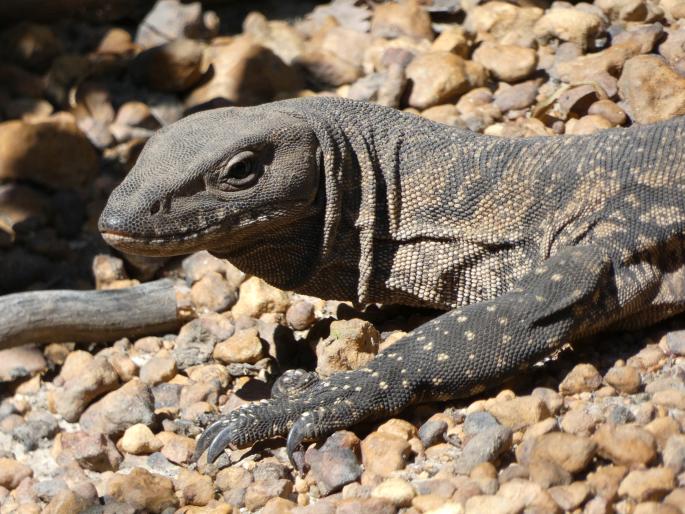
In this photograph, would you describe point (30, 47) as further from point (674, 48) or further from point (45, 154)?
point (674, 48)

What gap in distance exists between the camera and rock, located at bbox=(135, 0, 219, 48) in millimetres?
9203

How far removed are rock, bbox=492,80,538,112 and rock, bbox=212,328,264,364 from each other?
244cm

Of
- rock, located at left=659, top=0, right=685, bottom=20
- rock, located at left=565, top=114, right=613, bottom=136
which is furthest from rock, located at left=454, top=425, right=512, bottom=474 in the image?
rock, located at left=659, top=0, right=685, bottom=20

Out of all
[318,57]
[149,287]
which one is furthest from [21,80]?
[149,287]

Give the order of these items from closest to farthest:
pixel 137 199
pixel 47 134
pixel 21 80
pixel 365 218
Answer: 1. pixel 137 199
2. pixel 365 218
3. pixel 47 134
4. pixel 21 80

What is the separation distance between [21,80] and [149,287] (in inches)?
122

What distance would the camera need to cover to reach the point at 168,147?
532 centimetres

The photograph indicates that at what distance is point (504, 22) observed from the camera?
26.5ft

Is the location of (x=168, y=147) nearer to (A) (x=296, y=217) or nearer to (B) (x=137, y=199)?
(B) (x=137, y=199)

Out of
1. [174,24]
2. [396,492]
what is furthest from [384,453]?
[174,24]

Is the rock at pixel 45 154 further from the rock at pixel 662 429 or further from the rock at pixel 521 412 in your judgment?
the rock at pixel 662 429

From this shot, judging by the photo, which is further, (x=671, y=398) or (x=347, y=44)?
(x=347, y=44)

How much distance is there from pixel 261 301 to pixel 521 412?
2250 millimetres

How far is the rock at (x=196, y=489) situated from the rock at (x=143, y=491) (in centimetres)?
5
